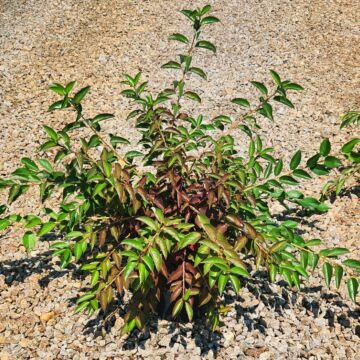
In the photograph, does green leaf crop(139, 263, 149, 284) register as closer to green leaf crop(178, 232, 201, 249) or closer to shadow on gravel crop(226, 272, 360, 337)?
green leaf crop(178, 232, 201, 249)

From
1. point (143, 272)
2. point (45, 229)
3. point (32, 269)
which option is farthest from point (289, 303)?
point (32, 269)

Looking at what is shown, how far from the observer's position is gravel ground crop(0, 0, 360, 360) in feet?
10.2

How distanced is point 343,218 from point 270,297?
1072 millimetres

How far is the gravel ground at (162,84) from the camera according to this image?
310 cm

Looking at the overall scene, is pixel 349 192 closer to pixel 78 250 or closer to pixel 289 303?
pixel 289 303

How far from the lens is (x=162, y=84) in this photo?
5.86m

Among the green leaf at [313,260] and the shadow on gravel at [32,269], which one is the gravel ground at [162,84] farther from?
the green leaf at [313,260]

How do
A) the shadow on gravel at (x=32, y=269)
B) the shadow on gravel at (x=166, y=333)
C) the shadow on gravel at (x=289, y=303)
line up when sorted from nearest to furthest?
the shadow on gravel at (x=166, y=333)
the shadow on gravel at (x=289, y=303)
the shadow on gravel at (x=32, y=269)

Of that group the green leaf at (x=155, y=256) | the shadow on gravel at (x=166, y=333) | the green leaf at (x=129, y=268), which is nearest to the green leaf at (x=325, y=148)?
the green leaf at (x=155, y=256)

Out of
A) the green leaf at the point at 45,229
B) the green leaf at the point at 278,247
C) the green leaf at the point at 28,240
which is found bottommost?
the green leaf at the point at 28,240

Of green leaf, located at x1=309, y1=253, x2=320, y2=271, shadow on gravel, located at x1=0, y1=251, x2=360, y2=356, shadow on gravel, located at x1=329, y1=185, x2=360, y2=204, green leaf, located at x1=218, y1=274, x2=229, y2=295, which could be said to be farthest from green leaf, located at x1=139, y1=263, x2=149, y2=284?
shadow on gravel, located at x1=329, y1=185, x2=360, y2=204

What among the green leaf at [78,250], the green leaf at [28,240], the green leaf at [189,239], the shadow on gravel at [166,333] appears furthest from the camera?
the shadow on gravel at [166,333]

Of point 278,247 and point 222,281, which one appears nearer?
point 222,281

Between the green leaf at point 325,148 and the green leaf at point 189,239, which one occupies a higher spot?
the green leaf at point 325,148
